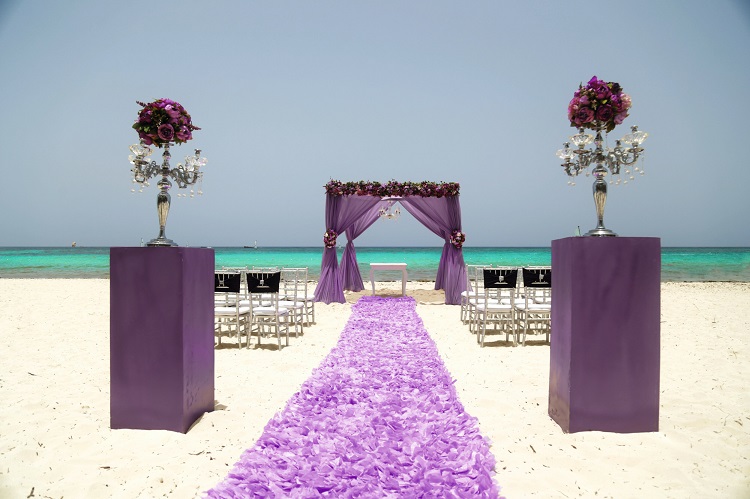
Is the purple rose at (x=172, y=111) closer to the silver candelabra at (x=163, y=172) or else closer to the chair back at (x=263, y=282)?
the silver candelabra at (x=163, y=172)

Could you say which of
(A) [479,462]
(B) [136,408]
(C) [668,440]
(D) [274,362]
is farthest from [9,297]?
(C) [668,440]

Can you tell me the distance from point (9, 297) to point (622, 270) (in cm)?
1431

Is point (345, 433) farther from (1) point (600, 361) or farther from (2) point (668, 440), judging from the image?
(2) point (668, 440)

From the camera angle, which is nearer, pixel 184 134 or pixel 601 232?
pixel 601 232

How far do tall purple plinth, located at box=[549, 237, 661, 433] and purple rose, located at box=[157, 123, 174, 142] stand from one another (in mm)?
2974

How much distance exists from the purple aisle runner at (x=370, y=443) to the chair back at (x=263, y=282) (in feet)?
5.45

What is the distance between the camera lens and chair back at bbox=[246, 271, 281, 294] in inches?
233

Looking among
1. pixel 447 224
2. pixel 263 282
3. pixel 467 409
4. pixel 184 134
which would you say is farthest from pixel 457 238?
pixel 184 134

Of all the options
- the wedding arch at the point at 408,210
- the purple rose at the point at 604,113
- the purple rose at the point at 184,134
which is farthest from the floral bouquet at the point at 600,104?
the wedding arch at the point at 408,210

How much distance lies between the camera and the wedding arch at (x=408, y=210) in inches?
416

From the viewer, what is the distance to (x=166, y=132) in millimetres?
3225

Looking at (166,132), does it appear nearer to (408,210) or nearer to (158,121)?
(158,121)

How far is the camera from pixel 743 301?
36.2ft

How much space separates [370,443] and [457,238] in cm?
826
